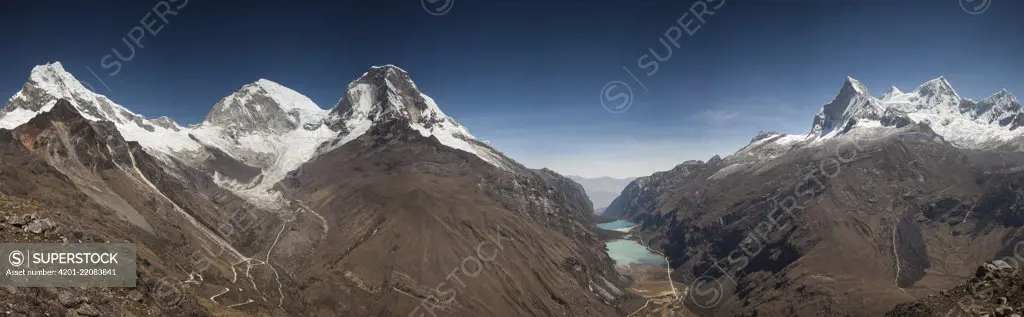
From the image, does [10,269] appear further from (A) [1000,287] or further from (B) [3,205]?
(A) [1000,287]

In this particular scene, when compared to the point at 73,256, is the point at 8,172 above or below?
above

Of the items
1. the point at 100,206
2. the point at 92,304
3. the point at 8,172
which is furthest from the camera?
the point at 100,206

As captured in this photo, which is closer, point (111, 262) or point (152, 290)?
point (111, 262)

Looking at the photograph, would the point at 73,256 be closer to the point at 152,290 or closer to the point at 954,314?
the point at 152,290

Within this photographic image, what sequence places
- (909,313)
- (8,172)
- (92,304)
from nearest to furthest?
(92,304) < (909,313) < (8,172)

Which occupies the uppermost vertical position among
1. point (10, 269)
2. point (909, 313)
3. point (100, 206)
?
point (100, 206)

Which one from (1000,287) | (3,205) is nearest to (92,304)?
(3,205)
